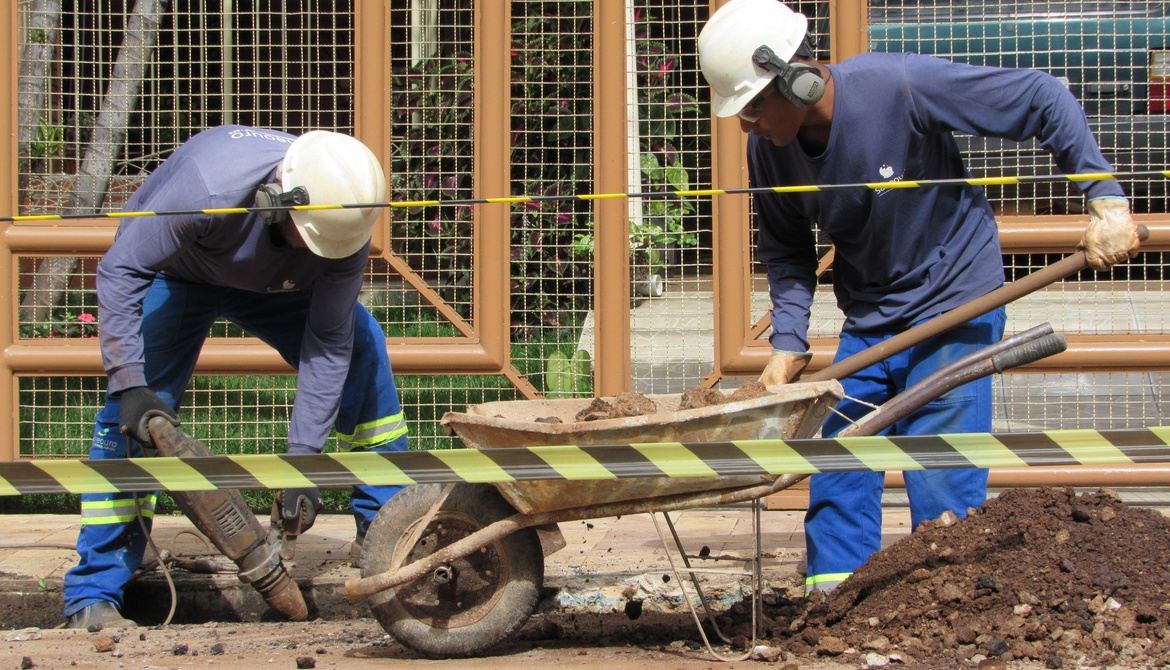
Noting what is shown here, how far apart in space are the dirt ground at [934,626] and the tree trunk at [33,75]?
2867 millimetres

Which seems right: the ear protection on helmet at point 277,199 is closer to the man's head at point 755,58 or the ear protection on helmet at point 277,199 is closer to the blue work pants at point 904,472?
the man's head at point 755,58

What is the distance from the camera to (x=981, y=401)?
400cm

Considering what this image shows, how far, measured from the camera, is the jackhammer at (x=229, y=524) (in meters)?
3.97

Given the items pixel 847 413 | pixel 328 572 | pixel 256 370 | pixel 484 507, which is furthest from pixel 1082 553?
pixel 256 370

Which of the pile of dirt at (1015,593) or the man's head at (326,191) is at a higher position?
the man's head at (326,191)

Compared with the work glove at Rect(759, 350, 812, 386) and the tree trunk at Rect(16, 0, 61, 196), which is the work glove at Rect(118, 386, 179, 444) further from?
the tree trunk at Rect(16, 0, 61, 196)

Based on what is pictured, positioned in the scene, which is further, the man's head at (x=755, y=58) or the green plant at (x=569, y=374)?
the green plant at (x=569, y=374)

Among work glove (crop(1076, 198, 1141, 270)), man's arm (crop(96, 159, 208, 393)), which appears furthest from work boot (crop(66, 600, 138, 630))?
work glove (crop(1076, 198, 1141, 270))

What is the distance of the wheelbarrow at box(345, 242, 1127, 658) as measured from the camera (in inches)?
137

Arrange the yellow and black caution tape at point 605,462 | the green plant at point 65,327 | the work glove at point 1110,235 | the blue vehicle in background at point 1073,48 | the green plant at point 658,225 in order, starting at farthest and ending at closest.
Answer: the green plant at point 65,327, the green plant at point 658,225, the blue vehicle in background at point 1073,48, the work glove at point 1110,235, the yellow and black caution tape at point 605,462

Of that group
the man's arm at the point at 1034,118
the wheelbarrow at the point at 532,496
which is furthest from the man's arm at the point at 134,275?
the man's arm at the point at 1034,118

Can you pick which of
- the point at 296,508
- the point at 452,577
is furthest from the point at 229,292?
the point at 452,577

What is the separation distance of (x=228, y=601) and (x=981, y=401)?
10.3ft

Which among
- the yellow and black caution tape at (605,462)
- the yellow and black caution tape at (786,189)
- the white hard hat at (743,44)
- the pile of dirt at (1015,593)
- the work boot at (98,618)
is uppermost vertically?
the white hard hat at (743,44)
